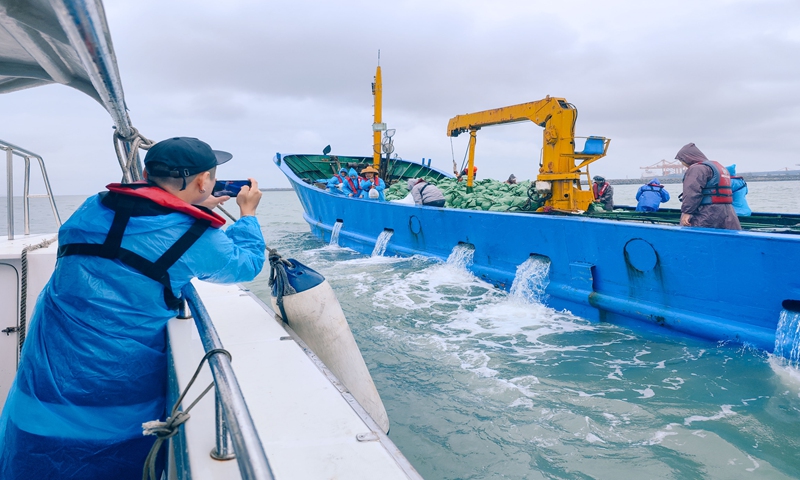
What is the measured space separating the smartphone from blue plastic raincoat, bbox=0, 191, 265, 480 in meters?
0.72

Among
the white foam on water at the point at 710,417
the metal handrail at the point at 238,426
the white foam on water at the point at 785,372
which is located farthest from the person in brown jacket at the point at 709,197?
the metal handrail at the point at 238,426

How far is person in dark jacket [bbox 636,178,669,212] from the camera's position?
8.76 meters

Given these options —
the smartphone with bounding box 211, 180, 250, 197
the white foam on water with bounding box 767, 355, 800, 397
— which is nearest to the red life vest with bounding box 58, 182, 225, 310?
the smartphone with bounding box 211, 180, 250, 197

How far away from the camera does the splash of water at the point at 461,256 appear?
25.9ft

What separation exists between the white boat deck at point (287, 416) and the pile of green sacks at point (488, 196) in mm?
6563

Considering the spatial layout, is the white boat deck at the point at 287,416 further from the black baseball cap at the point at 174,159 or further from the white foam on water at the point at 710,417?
the white foam on water at the point at 710,417

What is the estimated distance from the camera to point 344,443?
4.87ft

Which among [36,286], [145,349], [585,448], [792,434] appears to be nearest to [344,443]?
[145,349]

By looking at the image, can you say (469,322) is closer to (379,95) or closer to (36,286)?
(36,286)

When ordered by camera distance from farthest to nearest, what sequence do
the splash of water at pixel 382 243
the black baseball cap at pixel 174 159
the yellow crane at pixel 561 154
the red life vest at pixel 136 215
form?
1. the splash of water at pixel 382 243
2. the yellow crane at pixel 561 154
3. the black baseball cap at pixel 174 159
4. the red life vest at pixel 136 215

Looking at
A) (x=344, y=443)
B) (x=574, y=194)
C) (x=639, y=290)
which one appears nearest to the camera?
(x=344, y=443)

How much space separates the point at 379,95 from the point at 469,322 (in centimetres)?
1012

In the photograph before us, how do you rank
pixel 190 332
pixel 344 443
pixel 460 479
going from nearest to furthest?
1. pixel 344 443
2. pixel 190 332
3. pixel 460 479

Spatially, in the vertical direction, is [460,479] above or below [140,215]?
below
